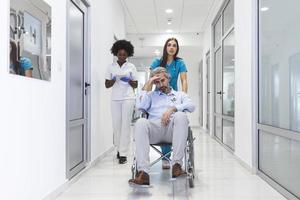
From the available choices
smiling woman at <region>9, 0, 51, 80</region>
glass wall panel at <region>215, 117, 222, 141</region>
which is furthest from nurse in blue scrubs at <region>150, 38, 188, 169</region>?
glass wall panel at <region>215, 117, 222, 141</region>

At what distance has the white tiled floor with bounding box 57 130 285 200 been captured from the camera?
9.76 ft

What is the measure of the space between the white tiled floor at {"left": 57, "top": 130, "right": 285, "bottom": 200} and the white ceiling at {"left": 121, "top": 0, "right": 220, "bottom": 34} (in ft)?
13.8

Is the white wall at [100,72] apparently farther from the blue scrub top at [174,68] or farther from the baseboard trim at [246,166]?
the baseboard trim at [246,166]

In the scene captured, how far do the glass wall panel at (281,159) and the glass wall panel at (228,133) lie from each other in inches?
73.2

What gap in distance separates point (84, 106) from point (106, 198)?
5.06 ft

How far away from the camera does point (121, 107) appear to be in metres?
4.68

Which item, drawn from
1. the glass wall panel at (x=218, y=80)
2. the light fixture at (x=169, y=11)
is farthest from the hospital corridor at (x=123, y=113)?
the light fixture at (x=169, y=11)

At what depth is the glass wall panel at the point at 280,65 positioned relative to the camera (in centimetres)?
276

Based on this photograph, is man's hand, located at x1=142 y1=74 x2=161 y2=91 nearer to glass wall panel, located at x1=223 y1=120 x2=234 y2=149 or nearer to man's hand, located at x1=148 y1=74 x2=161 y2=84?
man's hand, located at x1=148 y1=74 x2=161 y2=84

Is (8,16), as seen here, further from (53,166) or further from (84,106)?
(84,106)

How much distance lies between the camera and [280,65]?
314 cm

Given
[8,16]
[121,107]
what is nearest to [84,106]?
[121,107]

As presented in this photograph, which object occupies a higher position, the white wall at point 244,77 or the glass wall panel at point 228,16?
the glass wall panel at point 228,16

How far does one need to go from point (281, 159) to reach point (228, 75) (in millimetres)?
3162
